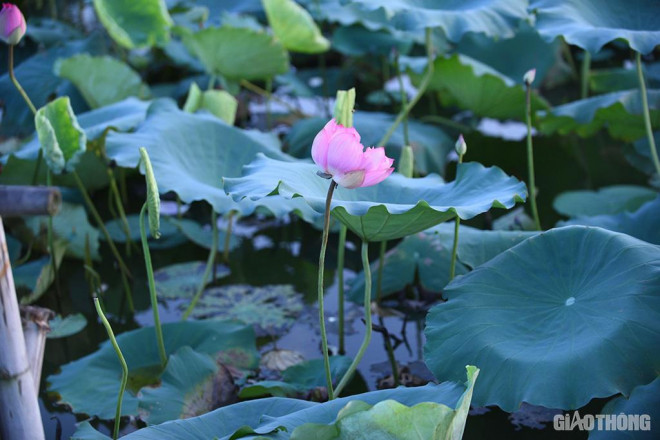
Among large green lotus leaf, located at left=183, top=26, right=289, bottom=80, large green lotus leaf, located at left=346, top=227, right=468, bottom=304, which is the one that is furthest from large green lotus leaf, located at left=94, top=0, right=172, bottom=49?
large green lotus leaf, located at left=346, top=227, right=468, bottom=304

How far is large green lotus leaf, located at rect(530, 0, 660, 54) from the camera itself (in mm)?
1796

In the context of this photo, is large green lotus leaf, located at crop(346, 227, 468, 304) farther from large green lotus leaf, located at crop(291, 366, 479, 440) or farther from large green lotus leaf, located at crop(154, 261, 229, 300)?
large green lotus leaf, located at crop(291, 366, 479, 440)

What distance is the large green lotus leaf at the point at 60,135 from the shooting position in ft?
5.85

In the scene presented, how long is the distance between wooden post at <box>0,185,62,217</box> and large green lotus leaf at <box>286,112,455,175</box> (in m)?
1.44

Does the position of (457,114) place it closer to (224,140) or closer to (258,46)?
(258,46)

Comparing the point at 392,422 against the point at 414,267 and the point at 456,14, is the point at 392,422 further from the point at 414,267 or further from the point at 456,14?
the point at 456,14

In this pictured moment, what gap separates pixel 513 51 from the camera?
3287 millimetres

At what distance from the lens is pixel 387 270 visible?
212cm

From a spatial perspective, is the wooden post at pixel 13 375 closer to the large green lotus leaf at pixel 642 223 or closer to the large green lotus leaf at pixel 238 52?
the large green lotus leaf at pixel 642 223

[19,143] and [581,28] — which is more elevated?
[581,28]

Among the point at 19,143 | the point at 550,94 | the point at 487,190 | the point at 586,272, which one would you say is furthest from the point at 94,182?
the point at 550,94

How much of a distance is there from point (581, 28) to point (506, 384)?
983 mm

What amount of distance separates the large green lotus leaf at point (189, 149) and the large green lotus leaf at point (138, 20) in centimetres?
93

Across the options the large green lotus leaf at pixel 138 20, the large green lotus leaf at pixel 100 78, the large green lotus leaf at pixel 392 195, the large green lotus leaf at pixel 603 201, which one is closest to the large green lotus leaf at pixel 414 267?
the large green lotus leaf at pixel 392 195
